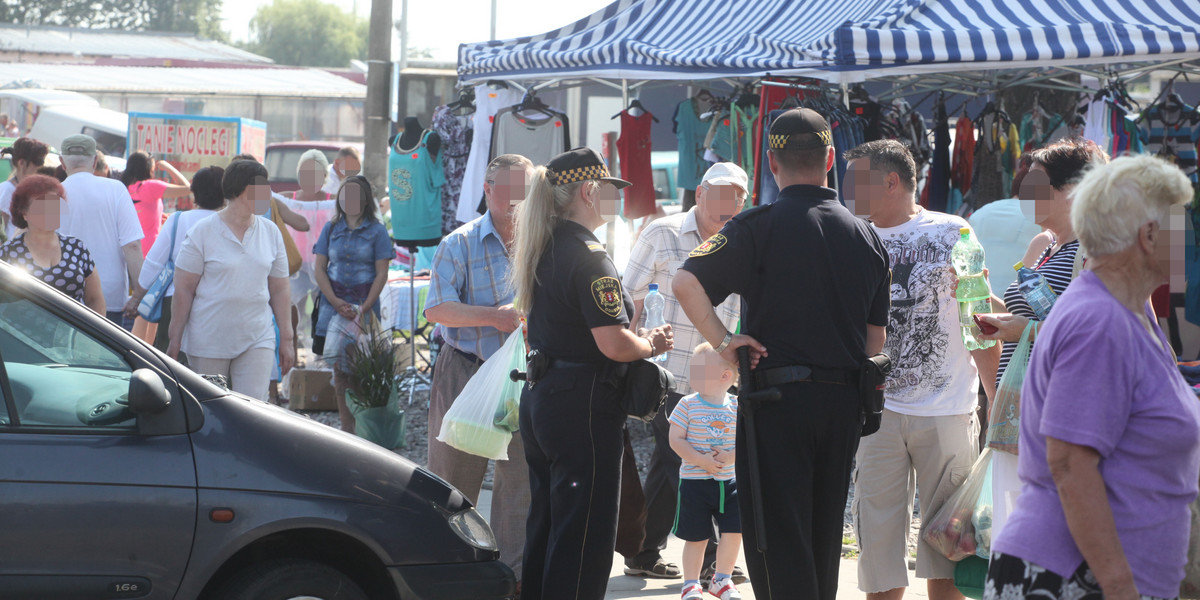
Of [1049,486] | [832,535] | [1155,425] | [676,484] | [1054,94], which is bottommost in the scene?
[676,484]

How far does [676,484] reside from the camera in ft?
18.9

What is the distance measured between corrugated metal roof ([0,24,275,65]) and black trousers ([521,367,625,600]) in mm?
54669

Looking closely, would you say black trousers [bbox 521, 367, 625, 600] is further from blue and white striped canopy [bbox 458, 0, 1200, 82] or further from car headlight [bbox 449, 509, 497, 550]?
blue and white striped canopy [bbox 458, 0, 1200, 82]

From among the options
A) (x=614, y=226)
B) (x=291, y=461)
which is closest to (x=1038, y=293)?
(x=291, y=461)

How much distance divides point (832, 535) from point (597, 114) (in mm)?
15797

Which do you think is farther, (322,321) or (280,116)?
(280,116)

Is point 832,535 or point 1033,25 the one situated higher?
point 1033,25

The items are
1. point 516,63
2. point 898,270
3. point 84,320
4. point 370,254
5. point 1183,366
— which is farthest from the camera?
point 516,63

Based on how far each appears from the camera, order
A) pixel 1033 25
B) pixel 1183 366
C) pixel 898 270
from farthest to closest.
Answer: pixel 1033 25, pixel 898 270, pixel 1183 366

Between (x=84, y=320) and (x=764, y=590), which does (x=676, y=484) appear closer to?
(x=764, y=590)

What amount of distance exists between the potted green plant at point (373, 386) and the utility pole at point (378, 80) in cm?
414

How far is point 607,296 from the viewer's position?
3865 mm

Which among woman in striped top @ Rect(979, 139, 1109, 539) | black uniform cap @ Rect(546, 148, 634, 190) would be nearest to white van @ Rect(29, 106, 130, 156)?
black uniform cap @ Rect(546, 148, 634, 190)

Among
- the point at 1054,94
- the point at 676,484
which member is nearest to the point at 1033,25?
the point at 1054,94
